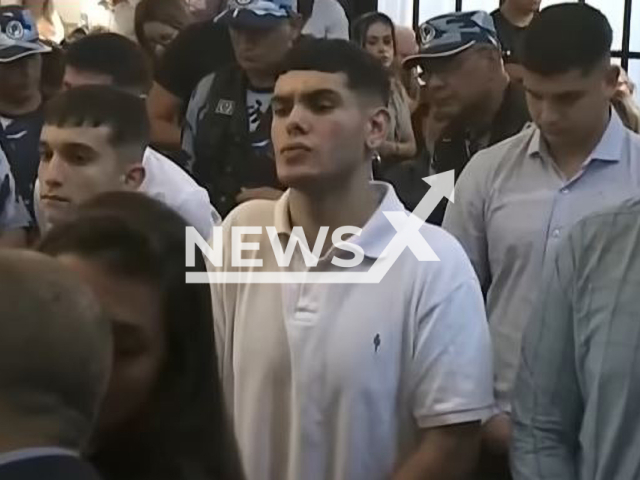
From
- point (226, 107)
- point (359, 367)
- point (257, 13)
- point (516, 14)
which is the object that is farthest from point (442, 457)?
point (516, 14)

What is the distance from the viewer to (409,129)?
3.64 meters

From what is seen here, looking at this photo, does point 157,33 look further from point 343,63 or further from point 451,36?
point 343,63

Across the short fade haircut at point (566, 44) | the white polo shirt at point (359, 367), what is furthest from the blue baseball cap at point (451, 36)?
the white polo shirt at point (359, 367)

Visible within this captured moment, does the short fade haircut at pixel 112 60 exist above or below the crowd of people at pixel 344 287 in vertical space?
above

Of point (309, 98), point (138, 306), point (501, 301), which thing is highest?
point (309, 98)

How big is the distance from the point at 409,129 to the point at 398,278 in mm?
1775

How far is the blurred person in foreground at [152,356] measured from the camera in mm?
1291

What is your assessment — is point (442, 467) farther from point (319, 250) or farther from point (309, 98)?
point (309, 98)

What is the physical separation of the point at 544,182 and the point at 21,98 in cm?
164

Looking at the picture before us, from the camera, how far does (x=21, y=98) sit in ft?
11.3

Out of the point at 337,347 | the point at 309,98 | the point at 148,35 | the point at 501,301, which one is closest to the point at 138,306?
the point at 337,347

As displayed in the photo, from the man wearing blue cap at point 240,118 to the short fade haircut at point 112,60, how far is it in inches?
7.4

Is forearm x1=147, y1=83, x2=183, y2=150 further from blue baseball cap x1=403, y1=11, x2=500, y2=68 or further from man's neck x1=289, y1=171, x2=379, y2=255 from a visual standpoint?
man's neck x1=289, y1=171, x2=379, y2=255

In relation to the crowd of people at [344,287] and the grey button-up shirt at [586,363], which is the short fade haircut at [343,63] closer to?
the crowd of people at [344,287]
